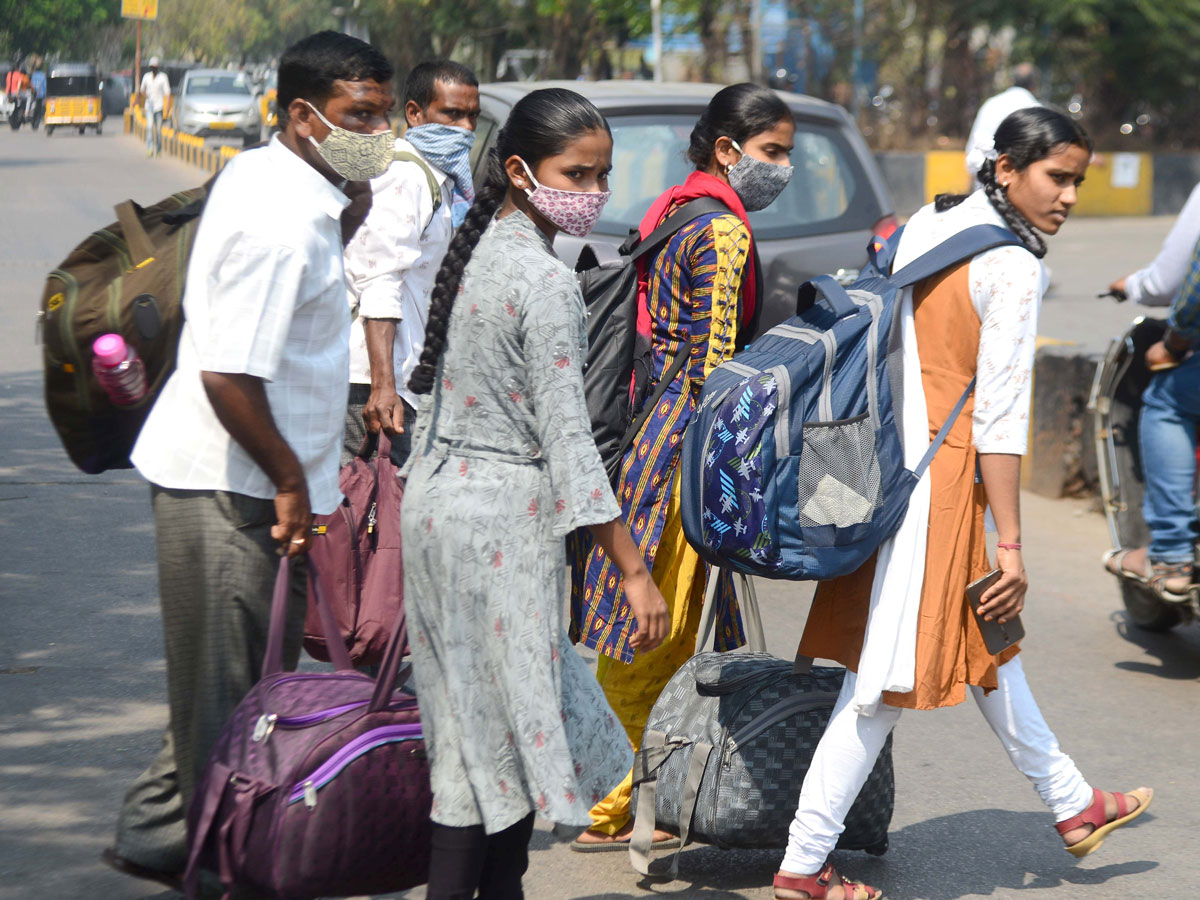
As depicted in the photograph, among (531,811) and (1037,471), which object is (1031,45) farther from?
(531,811)

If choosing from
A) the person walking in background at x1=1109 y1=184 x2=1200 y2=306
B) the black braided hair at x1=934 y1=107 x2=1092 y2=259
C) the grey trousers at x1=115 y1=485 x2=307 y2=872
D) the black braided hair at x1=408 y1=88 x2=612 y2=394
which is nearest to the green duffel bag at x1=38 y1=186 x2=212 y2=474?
the grey trousers at x1=115 y1=485 x2=307 y2=872

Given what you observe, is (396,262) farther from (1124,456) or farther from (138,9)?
(138,9)

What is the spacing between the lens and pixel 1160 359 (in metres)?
5.15

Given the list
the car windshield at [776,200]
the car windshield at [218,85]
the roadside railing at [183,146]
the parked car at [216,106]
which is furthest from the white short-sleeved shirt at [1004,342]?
the car windshield at [218,85]

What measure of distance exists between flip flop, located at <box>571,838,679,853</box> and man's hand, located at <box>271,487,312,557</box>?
1.25m

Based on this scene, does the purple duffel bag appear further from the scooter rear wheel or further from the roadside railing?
the roadside railing

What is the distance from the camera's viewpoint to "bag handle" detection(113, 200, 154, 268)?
3049 mm

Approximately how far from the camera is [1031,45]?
22922mm

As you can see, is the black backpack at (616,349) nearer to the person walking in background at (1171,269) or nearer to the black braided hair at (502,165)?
the black braided hair at (502,165)

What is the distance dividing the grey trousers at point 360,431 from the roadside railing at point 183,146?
22662 mm

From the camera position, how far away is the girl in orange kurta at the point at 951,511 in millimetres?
3287

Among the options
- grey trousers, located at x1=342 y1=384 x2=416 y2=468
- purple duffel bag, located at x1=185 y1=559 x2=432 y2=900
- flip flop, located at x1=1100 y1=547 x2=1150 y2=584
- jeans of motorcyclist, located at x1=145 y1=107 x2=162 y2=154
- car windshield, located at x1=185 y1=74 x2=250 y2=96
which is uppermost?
car windshield, located at x1=185 y1=74 x2=250 y2=96

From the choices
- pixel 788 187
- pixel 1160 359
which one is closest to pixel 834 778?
pixel 1160 359

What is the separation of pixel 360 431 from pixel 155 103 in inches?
1200
